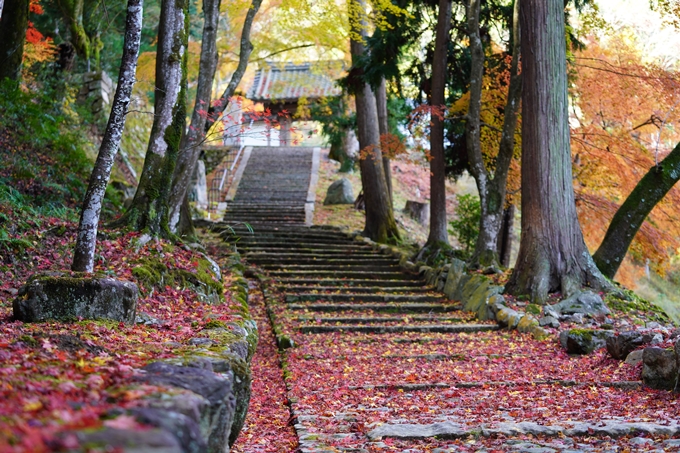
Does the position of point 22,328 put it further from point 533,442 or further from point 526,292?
point 526,292

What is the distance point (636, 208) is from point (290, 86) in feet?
70.9

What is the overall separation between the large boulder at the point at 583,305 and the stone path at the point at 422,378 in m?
0.84

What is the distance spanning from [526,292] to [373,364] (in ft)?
11.3

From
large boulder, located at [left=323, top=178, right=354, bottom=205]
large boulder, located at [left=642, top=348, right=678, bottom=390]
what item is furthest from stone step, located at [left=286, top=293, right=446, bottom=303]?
large boulder, located at [left=323, top=178, right=354, bottom=205]

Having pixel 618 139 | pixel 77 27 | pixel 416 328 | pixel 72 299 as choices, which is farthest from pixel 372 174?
pixel 72 299

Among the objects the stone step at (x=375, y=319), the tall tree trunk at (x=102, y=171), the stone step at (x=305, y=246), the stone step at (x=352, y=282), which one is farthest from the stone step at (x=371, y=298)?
the tall tree trunk at (x=102, y=171)

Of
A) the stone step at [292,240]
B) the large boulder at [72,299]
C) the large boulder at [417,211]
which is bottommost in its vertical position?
the stone step at [292,240]

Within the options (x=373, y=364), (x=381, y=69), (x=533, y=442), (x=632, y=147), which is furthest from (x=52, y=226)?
(x=632, y=147)

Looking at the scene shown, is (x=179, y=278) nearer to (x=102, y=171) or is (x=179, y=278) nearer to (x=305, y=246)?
(x=102, y=171)

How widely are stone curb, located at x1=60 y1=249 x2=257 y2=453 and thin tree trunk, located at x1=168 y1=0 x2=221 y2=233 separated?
5971 millimetres

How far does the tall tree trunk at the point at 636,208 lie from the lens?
1023 centimetres

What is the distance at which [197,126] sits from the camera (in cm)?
1042

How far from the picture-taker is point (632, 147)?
529 inches

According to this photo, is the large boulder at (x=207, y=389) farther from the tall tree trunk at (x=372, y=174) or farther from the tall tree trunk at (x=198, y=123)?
the tall tree trunk at (x=372, y=174)
